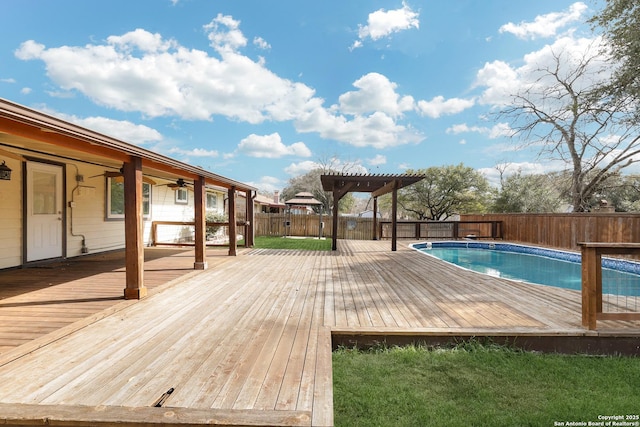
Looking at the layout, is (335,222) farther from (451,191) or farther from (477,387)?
(451,191)

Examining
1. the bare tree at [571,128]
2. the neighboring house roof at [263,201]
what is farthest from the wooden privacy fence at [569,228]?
the neighboring house roof at [263,201]

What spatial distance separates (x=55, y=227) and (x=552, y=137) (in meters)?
18.3

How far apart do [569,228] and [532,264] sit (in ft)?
7.80

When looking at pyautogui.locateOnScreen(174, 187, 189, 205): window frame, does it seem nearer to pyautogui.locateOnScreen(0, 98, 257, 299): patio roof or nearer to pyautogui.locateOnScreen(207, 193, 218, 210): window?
pyautogui.locateOnScreen(207, 193, 218, 210): window

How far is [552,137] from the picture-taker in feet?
45.2

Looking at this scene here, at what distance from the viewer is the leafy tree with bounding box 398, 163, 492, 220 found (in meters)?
21.1

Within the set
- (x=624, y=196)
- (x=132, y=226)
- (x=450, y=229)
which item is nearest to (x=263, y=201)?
(x=450, y=229)

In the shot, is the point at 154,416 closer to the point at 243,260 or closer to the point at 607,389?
the point at 607,389

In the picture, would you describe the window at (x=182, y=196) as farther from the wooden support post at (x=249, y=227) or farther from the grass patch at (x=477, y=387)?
the grass patch at (x=477, y=387)

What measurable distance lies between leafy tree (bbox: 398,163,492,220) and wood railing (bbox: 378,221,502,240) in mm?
7163

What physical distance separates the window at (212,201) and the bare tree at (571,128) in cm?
1380

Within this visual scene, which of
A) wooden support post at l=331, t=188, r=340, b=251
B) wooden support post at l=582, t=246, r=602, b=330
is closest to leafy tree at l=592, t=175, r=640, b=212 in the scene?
wooden support post at l=331, t=188, r=340, b=251

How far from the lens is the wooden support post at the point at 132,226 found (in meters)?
3.87

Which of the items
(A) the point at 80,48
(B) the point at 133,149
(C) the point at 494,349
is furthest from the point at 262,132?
(C) the point at 494,349
